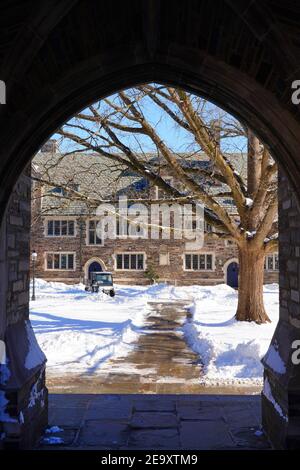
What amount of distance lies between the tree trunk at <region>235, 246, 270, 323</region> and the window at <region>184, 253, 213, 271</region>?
772 inches

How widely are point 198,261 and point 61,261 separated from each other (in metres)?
10.1

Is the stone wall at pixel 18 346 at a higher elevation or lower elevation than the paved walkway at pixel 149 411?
higher

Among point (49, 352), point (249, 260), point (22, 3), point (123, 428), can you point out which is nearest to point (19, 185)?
point (22, 3)

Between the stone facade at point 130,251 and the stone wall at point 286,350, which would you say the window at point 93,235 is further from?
the stone wall at point 286,350

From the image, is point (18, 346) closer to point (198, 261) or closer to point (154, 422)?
point (154, 422)

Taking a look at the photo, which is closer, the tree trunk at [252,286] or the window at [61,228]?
the tree trunk at [252,286]

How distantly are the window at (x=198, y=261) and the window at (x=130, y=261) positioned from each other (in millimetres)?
3243

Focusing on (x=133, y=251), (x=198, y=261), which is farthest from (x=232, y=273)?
(x=133, y=251)

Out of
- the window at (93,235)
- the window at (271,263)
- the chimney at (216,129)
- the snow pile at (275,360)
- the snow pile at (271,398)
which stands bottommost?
the snow pile at (271,398)

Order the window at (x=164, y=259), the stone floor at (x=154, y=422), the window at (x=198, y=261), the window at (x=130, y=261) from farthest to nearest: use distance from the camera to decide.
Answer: the window at (x=130, y=261) < the window at (x=164, y=259) < the window at (x=198, y=261) < the stone floor at (x=154, y=422)

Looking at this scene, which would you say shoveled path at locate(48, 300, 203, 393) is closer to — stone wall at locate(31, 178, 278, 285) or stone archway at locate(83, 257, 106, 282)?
stone wall at locate(31, 178, 278, 285)

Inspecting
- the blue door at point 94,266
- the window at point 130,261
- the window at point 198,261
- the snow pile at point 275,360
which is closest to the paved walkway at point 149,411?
the snow pile at point 275,360

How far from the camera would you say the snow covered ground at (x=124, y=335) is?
360 inches

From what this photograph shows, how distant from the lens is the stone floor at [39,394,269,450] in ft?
16.8
